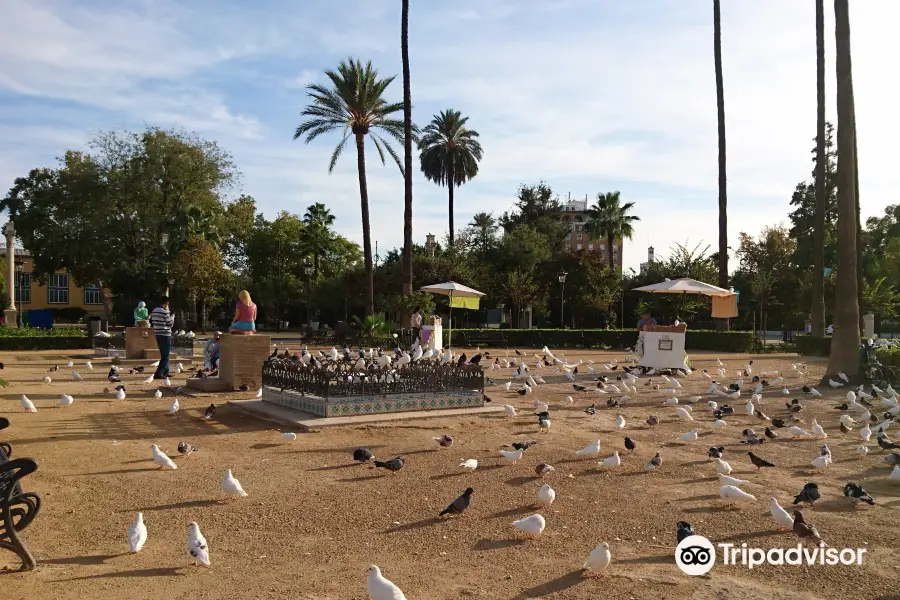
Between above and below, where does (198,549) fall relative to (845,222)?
below

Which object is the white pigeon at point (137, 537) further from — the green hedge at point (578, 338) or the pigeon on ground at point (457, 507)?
the green hedge at point (578, 338)

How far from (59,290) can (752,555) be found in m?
85.2

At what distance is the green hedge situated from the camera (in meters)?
30.4

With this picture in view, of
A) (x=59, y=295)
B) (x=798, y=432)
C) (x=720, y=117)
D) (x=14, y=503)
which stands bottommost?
(x=798, y=432)

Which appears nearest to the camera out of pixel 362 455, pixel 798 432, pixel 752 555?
pixel 752 555

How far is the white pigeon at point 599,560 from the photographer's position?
4.38 m

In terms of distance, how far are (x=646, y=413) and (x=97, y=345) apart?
18.9 metres

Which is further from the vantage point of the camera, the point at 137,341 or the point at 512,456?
the point at 137,341

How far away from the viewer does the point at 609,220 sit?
56.8 m

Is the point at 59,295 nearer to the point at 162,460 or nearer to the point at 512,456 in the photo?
the point at 162,460

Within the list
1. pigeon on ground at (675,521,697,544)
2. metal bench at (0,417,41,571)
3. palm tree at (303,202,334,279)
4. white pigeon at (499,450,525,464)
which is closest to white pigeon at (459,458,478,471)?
white pigeon at (499,450,525,464)

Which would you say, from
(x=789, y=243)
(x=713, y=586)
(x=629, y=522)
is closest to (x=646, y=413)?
(x=629, y=522)

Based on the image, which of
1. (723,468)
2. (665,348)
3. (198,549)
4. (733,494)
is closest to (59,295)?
(665,348)

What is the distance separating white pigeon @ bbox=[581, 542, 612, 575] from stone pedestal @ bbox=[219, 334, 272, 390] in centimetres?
961
